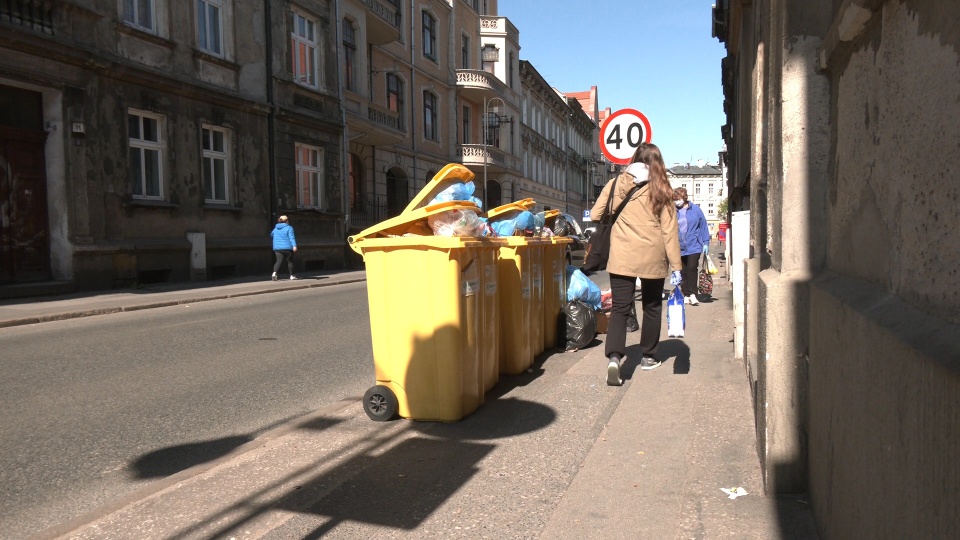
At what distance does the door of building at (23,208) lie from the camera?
14.5m

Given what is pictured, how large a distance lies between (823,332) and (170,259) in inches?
690

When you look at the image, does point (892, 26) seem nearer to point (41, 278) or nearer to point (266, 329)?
point (266, 329)

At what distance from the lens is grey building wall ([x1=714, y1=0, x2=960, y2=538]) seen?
4.63 ft

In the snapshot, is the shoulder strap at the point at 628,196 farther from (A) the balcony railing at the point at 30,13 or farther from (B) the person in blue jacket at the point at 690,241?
(A) the balcony railing at the point at 30,13

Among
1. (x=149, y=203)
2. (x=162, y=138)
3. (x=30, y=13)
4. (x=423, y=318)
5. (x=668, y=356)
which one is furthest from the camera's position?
(x=162, y=138)

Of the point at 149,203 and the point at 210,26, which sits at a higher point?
the point at 210,26

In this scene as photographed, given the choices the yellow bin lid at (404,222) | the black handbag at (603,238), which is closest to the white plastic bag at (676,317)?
the black handbag at (603,238)

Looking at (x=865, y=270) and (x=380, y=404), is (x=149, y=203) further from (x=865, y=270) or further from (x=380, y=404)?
(x=865, y=270)

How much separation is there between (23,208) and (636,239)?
14.1 metres

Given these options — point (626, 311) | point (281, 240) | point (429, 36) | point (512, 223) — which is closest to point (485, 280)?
point (626, 311)

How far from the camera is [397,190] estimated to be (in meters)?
32.8

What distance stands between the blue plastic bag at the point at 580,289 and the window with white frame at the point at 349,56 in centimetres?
2039

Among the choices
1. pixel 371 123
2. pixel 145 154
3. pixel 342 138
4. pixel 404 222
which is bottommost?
pixel 404 222

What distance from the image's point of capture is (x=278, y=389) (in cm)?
629
